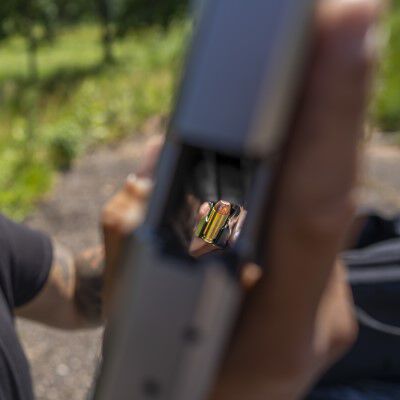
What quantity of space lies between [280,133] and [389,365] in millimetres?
1395

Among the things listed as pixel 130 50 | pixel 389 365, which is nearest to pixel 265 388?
pixel 389 365

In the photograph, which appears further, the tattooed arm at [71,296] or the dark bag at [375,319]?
the dark bag at [375,319]

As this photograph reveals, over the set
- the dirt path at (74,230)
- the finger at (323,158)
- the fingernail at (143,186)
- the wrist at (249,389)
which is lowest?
the dirt path at (74,230)

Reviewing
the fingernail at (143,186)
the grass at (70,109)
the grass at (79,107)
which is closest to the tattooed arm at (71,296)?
the grass at (70,109)

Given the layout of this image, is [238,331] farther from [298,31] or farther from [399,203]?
[399,203]

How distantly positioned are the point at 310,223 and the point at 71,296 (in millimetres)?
1079

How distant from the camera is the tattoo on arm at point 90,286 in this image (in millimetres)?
1312

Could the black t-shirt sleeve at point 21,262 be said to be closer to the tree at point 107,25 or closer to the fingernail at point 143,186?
the fingernail at point 143,186

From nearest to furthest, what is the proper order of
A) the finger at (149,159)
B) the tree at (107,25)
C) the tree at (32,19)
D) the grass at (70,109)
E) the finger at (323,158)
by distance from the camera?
the finger at (323,158)
the finger at (149,159)
the grass at (70,109)
the tree at (32,19)
the tree at (107,25)

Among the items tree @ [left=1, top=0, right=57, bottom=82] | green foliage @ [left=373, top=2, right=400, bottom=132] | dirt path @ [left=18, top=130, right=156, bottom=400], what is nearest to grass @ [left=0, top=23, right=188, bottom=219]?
dirt path @ [left=18, top=130, right=156, bottom=400]

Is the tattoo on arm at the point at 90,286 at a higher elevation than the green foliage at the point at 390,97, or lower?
lower

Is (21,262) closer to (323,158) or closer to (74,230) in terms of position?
(323,158)

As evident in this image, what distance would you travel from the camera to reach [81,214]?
13.2 feet

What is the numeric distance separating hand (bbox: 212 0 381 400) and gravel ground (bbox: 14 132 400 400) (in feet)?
5.11
